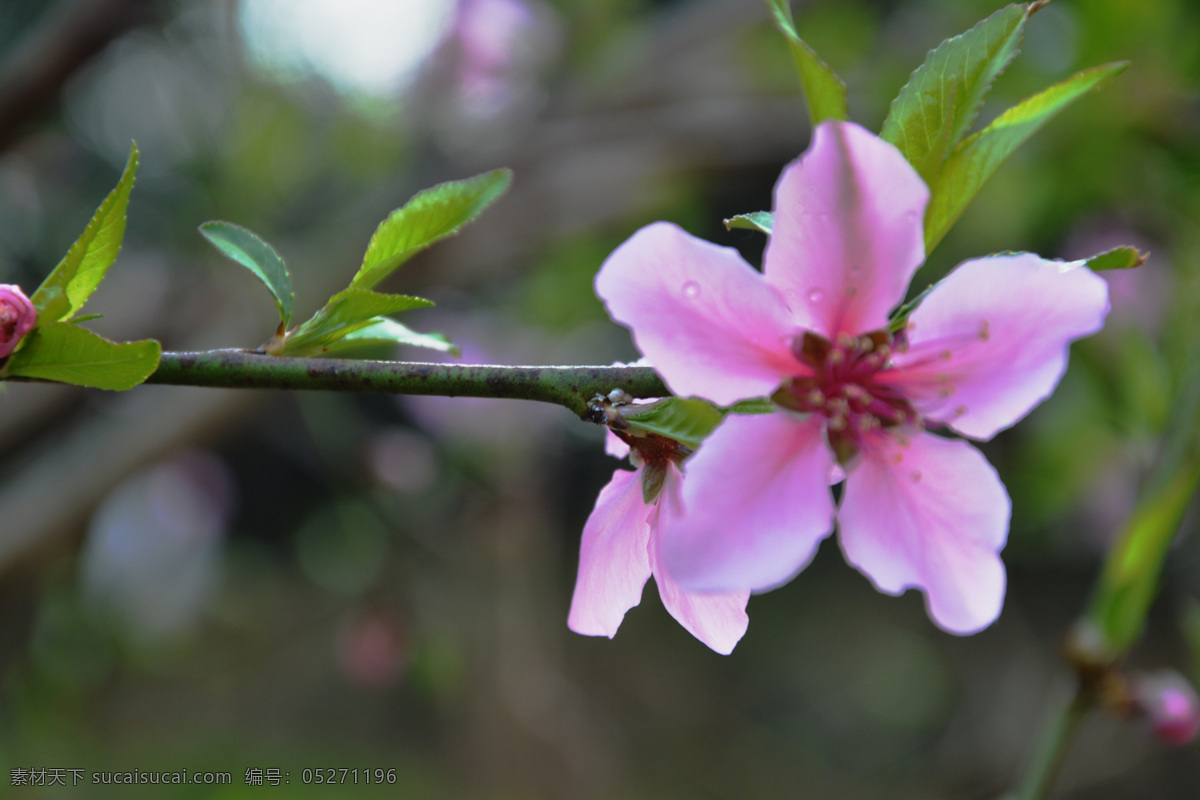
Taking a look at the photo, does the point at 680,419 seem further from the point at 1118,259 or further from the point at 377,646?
the point at 377,646

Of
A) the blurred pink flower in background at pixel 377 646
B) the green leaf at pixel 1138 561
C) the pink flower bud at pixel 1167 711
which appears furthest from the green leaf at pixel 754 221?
the blurred pink flower in background at pixel 377 646

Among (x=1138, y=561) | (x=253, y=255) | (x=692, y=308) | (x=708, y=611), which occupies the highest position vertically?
(x=253, y=255)

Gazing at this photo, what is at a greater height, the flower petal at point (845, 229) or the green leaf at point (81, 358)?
the green leaf at point (81, 358)

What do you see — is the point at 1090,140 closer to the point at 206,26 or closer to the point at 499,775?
the point at 206,26

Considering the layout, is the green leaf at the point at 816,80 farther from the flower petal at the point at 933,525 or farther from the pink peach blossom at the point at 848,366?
the flower petal at the point at 933,525

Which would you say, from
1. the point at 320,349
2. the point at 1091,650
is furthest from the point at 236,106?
the point at 1091,650

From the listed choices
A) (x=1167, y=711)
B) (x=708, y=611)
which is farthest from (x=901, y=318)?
(x=1167, y=711)
